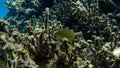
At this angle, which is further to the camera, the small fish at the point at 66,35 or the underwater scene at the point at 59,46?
the small fish at the point at 66,35

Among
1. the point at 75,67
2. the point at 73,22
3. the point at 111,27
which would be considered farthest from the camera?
the point at 73,22

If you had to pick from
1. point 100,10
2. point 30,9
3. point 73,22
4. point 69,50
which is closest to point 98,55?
point 69,50

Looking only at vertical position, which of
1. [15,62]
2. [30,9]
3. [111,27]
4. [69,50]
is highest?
[30,9]

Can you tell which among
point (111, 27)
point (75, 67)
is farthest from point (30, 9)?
point (75, 67)

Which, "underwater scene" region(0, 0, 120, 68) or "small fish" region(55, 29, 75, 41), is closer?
"underwater scene" region(0, 0, 120, 68)

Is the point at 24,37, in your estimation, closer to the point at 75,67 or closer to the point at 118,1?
the point at 75,67

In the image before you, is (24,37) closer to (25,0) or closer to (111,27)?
(111,27)

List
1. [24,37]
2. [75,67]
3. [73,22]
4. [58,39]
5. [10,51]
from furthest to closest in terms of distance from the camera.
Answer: [73,22] < [24,37] < [58,39] < [75,67] < [10,51]

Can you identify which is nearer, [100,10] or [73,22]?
[73,22]

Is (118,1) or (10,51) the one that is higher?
(118,1)
